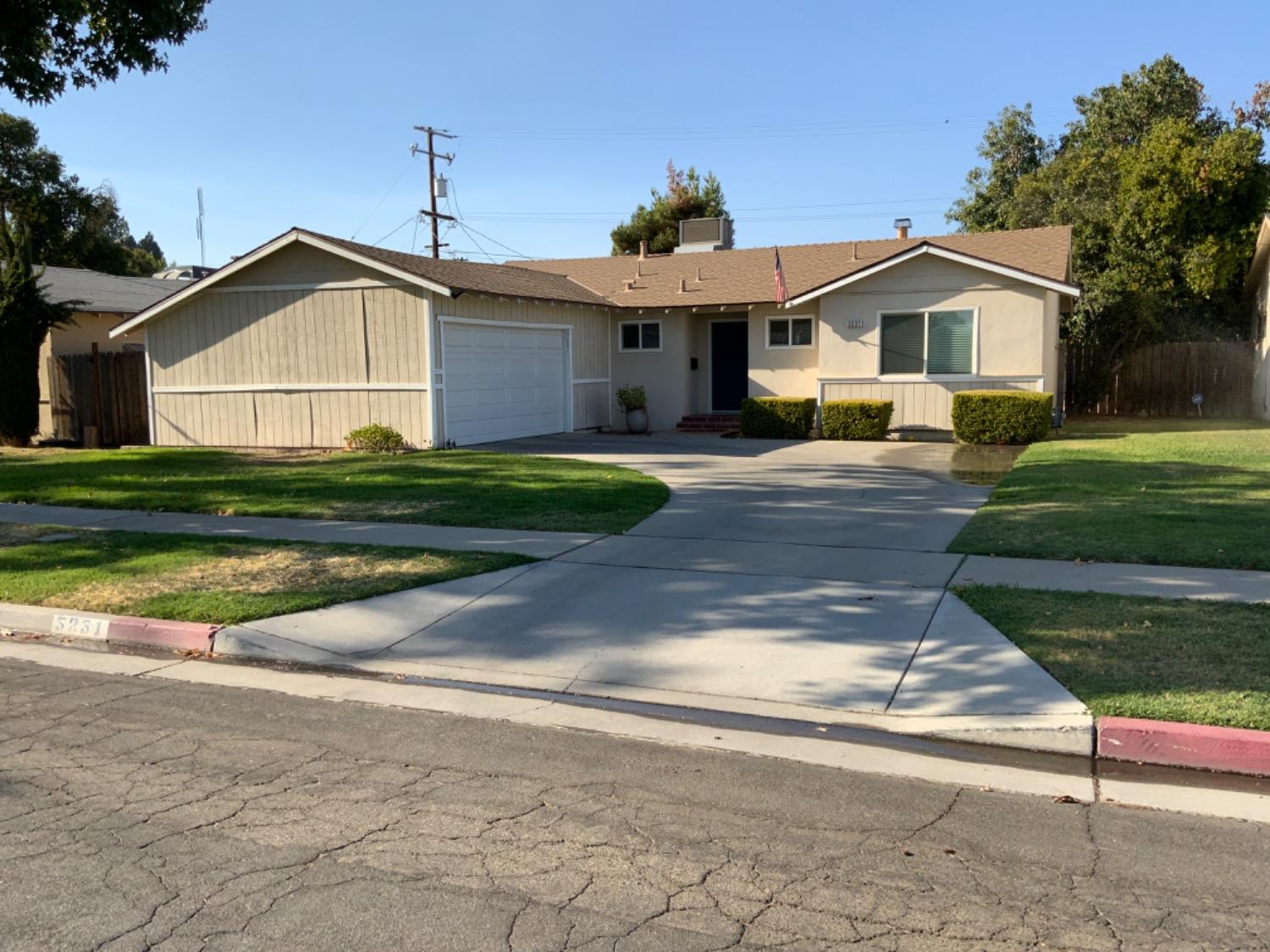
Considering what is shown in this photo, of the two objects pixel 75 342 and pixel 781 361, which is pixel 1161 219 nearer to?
pixel 781 361

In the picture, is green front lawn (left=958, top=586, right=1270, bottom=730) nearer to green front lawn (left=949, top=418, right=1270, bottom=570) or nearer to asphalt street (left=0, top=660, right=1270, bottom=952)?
asphalt street (left=0, top=660, right=1270, bottom=952)

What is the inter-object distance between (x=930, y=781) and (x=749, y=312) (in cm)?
2065

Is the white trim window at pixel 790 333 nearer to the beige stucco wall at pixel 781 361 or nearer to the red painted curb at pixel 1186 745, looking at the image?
the beige stucco wall at pixel 781 361

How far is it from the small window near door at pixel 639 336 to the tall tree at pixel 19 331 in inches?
494

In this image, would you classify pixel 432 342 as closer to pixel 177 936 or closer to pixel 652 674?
pixel 652 674

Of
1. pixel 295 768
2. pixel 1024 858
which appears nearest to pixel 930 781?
pixel 1024 858

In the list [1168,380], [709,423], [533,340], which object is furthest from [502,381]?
[1168,380]

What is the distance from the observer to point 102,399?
23031 mm

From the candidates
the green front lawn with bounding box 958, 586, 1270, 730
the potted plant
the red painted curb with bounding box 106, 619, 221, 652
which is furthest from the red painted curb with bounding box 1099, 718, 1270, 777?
the potted plant

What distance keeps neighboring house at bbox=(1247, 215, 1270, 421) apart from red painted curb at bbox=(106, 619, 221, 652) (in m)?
25.3

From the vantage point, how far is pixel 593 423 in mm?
25172

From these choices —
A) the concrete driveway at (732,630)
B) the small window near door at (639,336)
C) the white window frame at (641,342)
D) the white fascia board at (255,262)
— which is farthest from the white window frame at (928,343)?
the concrete driveway at (732,630)

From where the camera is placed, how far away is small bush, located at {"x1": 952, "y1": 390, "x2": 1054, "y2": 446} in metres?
20.2

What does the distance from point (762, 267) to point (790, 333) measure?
328cm
